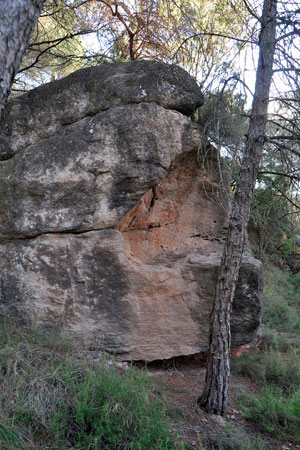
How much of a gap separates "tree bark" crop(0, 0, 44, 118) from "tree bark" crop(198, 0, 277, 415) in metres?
2.29

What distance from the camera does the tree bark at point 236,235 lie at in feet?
11.6

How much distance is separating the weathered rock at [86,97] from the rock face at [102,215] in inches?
0.5

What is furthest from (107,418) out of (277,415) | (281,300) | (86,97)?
(281,300)

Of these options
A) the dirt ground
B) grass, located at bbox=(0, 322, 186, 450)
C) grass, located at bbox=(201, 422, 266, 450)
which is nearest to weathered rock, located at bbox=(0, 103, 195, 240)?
grass, located at bbox=(0, 322, 186, 450)

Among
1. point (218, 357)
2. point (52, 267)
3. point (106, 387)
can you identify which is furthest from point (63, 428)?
point (52, 267)

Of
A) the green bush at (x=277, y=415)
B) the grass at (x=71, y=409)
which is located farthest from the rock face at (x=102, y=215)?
the green bush at (x=277, y=415)

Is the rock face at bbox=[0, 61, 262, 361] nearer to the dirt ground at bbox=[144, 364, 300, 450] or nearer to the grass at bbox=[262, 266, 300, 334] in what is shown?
the dirt ground at bbox=[144, 364, 300, 450]

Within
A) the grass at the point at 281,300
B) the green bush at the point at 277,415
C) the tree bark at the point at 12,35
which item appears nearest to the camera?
the tree bark at the point at 12,35

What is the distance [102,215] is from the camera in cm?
423

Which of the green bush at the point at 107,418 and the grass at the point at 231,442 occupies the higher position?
the green bush at the point at 107,418

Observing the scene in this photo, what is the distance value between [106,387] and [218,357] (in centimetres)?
108

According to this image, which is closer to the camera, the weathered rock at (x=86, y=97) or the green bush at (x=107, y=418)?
the green bush at (x=107, y=418)

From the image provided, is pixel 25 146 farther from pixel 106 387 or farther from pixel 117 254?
pixel 106 387

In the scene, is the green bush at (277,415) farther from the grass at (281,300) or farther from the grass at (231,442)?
the grass at (281,300)
